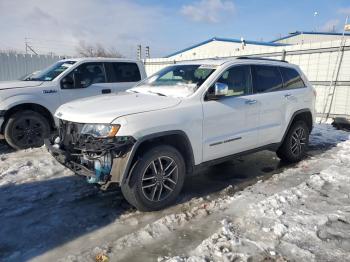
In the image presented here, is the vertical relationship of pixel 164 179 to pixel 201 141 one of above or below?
below

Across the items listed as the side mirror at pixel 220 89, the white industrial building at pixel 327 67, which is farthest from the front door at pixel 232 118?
the white industrial building at pixel 327 67

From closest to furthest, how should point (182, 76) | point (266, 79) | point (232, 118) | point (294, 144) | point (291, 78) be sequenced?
point (232, 118) < point (182, 76) < point (266, 79) < point (291, 78) < point (294, 144)

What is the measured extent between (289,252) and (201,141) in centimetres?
171

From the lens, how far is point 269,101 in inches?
206

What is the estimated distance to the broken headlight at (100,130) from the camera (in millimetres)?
3592

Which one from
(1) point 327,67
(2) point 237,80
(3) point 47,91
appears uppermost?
(1) point 327,67

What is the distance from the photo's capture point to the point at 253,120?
16.4 feet

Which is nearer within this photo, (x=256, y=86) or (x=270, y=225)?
(x=270, y=225)

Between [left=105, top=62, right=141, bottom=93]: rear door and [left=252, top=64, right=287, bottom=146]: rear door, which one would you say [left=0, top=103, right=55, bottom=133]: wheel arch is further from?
[left=252, top=64, right=287, bottom=146]: rear door

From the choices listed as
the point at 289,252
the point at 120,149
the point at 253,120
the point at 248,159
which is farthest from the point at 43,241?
the point at 248,159

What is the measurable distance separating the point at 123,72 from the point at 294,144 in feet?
14.0

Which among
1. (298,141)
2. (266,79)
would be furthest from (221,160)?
(298,141)

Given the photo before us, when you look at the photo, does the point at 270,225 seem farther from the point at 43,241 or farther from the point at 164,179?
the point at 43,241

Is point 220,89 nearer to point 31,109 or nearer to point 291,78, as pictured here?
point 291,78
